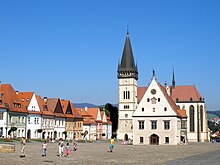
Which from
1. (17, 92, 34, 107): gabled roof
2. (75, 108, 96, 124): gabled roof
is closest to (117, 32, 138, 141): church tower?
(75, 108, 96, 124): gabled roof

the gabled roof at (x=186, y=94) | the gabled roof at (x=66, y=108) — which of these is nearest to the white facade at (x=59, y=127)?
the gabled roof at (x=66, y=108)

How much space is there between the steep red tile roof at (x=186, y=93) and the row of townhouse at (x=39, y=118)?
2426cm

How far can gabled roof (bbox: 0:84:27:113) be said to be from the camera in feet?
243

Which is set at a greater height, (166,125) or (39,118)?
(39,118)

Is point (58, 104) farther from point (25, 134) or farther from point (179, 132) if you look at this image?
point (179, 132)

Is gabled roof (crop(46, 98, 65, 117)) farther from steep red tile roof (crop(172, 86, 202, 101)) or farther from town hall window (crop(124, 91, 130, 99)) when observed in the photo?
steep red tile roof (crop(172, 86, 202, 101))

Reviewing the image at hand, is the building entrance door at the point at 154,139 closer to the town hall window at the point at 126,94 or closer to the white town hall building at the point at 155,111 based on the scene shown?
the white town hall building at the point at 155,111

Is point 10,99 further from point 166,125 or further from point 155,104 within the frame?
point 166,125

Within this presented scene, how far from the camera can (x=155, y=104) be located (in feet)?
257

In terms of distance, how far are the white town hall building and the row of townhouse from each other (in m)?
10.5

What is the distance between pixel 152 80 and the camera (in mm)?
78750

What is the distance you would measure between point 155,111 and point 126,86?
3366 cm

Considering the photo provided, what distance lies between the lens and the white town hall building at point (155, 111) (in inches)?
3061

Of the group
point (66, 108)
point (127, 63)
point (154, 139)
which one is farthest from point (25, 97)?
point (127, 63)
